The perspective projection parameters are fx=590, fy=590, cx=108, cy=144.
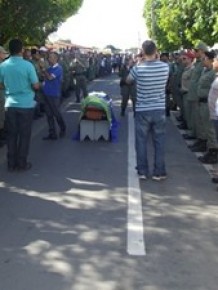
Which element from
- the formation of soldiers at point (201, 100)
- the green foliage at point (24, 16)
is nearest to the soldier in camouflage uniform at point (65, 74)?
the green foliage at point (24, 16)

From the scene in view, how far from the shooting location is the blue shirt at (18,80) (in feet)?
28.3

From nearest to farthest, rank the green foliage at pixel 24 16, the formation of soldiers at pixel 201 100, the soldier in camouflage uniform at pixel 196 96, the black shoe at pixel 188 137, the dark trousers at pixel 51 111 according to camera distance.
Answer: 1. the formation of soldiers at pixel 201 100
2. the soldier in camouflage uniform at pixel 196 96
3. the dark trousers at pixel 51 111
4. the black shoe at pixel 188 137
5. the green foliage at pixel 24 16

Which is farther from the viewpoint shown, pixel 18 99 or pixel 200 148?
pixel 200 148

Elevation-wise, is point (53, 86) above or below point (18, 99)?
below

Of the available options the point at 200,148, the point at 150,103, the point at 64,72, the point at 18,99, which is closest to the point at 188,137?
the point at 200,148

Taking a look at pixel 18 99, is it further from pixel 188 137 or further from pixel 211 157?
pixel 188 137

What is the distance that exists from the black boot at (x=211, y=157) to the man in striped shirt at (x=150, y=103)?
1.55m

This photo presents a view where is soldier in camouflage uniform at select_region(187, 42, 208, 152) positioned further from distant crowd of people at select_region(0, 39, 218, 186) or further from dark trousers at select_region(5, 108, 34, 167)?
dark trousers at select_region(5, 108, 34, 167)

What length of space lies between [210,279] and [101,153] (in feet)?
19.5

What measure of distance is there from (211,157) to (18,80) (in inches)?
135

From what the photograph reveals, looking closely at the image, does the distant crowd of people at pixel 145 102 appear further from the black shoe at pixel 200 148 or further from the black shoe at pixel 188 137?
the black shoe at pixel 188 137

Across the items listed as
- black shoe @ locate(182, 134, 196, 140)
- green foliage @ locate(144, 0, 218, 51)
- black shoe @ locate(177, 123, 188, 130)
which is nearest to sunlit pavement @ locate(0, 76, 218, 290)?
black shoe @ locate(182, 134, 196, 140)

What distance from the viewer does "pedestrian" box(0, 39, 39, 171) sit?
340 inches

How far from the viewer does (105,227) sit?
6.13 meters
